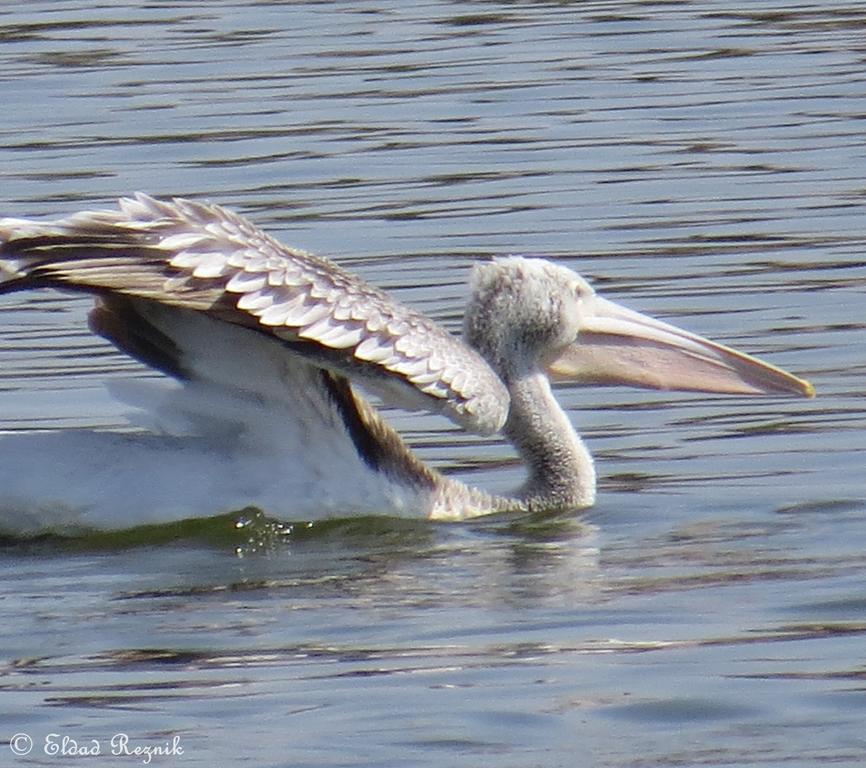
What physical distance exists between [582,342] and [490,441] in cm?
78

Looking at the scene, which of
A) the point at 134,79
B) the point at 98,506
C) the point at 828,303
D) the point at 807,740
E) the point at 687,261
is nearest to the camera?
the point at 807,740

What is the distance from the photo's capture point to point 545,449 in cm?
746

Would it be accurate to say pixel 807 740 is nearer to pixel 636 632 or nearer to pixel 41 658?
pixel 636 632

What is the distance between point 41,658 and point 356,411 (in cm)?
164

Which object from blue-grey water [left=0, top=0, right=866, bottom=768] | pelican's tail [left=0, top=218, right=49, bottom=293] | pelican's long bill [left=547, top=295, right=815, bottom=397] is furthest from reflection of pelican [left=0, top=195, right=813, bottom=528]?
pelican's long bill [left=547, top=295, right=815, bottom=397]

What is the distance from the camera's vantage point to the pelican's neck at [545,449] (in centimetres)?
736

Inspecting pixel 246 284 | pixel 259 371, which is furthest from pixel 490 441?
pixel 246 284

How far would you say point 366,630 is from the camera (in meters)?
5.81

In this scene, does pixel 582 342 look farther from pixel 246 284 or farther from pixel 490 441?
pixel 246 284

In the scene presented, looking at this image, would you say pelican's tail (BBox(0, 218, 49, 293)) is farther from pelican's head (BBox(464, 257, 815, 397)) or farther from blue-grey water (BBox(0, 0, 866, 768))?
pelican's head (BBox(464, 257, 815, 397))

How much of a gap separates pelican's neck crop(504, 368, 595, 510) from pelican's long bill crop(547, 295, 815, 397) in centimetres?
14

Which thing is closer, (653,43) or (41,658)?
(41,658)

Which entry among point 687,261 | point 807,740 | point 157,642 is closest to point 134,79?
point 687,261

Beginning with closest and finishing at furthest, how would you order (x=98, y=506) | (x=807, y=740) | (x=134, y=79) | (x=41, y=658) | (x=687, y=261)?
(x=807, y=740) < (x=41, y=658) < (x=98, y=506) < (x=687, y=261) < (x=134, y=79)
